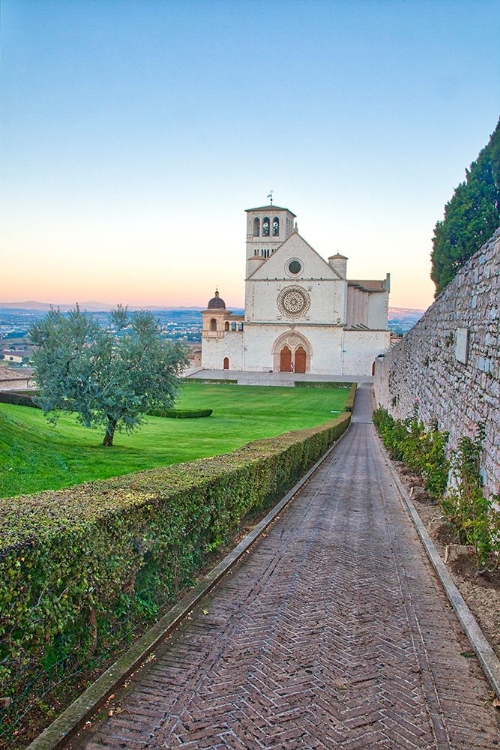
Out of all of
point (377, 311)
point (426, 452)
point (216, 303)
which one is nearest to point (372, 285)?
point (377, 311)

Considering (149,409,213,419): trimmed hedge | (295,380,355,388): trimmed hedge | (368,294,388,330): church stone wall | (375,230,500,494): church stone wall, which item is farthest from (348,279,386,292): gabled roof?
(375,230,500,494): church stone wall

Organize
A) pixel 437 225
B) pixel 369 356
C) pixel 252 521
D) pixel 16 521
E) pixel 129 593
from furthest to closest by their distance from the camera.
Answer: pixel 369 356
pixel 437 225
pixel 252 521
pixel 129 593
pixel 16 521

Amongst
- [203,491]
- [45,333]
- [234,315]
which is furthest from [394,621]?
[234,315]

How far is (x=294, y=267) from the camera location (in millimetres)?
69062

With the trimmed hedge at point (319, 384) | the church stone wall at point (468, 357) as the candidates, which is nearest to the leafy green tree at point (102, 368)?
the church stone wall at point (468, 357)

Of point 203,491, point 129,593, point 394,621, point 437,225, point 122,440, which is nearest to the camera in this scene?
point 129,593

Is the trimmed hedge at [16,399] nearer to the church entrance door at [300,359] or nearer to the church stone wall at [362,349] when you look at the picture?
the church entrance door at [300,359]

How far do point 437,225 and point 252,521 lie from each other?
5102 centimetres

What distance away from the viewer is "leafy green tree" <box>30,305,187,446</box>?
17250 mm

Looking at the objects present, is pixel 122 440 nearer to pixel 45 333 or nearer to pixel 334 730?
pixel 45 333

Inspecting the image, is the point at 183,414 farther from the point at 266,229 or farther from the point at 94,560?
the point at 266,229

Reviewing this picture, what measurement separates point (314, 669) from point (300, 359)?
66563 mm

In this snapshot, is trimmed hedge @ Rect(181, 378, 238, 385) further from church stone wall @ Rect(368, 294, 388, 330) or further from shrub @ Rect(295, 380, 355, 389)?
church stone wall @ Rect(368, 294, 388, 330)

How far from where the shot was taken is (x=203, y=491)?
6.88m
